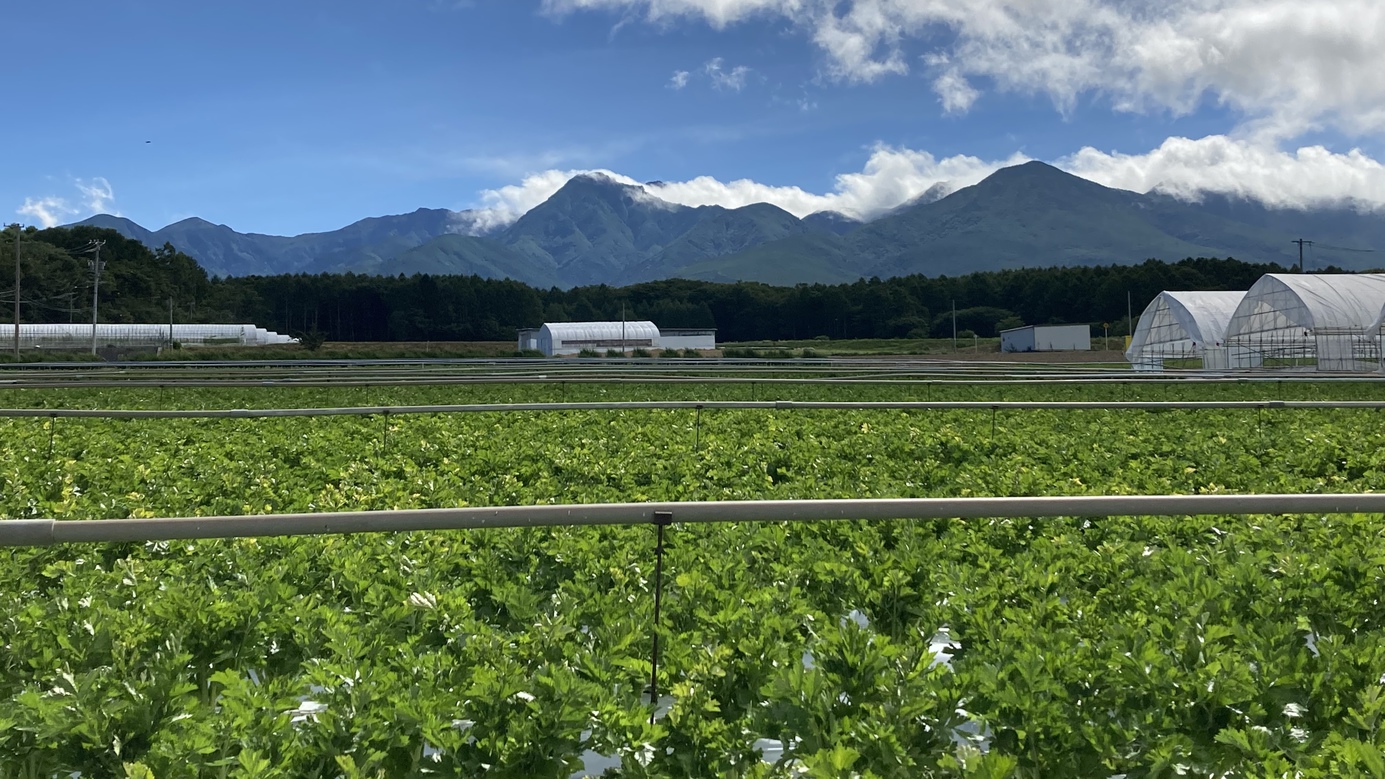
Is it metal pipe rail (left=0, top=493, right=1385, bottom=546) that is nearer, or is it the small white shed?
metal pipe rail (left=0, top=493, right=1385, bottom=546)

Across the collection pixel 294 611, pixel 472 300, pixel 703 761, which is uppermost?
pixel 472 300

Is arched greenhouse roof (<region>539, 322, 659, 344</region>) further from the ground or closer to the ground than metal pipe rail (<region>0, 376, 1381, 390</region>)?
further from the ground

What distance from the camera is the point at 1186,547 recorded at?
19.1 ft

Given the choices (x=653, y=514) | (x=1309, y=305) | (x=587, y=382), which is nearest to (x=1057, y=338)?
(x=1309, y=305)

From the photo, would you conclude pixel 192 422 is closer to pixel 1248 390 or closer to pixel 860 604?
pixel 860 604

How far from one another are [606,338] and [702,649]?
7578 centimetres

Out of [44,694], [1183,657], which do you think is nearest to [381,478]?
[44,694]

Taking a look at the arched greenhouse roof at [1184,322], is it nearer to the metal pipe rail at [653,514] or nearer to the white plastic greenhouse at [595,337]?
the white plastic greenhouse at [595,337]

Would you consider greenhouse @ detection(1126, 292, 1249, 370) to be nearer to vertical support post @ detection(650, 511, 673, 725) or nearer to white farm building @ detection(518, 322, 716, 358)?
white farm building @ detection(518, 322, 716, 358)

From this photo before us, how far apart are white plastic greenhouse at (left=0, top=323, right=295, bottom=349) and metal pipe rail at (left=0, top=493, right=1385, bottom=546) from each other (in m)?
73.2

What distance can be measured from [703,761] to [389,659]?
4.79ft

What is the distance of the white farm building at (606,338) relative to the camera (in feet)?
255

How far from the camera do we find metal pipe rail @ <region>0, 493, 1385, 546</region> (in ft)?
12.2

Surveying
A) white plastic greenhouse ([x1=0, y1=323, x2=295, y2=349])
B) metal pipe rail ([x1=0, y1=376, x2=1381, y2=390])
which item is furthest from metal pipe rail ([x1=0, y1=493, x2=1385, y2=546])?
white plastic greenhouse ([x1=0, y1=323, x2=295, y2=349])
